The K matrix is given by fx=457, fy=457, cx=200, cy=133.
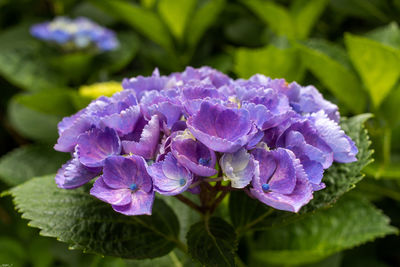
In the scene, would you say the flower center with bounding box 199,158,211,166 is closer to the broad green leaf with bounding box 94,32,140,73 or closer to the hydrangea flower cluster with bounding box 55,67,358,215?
the hydrangea flower cluster with bounding box 55,67,358,215

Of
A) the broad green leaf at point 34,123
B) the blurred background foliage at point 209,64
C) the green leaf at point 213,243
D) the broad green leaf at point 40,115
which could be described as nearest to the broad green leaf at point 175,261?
the blurred background foliage at point 209,64

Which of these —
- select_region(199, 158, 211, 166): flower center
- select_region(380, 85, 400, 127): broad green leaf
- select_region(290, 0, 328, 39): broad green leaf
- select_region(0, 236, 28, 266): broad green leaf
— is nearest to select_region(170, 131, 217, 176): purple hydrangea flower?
select_region(199, 158, 211, 166): flower center

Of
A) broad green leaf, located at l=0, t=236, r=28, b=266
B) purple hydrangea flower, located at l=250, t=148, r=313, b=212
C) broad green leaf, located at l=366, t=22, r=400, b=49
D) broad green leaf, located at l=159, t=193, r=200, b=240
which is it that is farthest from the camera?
broad green leaf, located at l=0, t=236, r=28, b=266

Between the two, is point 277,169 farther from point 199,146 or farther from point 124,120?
point 124,120

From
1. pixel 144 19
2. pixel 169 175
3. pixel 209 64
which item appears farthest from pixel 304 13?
pixel 169 175

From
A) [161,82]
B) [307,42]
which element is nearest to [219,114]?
[161,82]

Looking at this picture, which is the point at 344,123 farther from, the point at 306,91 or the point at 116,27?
the point at 116,27
